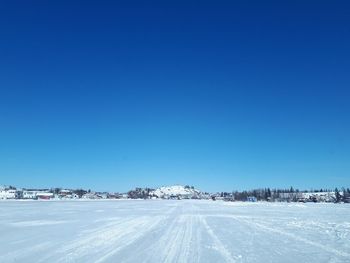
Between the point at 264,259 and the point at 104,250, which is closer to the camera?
the point at 264,259

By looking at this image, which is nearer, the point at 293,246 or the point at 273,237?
the point at 293,246

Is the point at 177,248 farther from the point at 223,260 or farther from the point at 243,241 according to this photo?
the point at 243,241

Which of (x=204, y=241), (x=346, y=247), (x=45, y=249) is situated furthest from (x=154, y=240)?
(x=346, y=247)

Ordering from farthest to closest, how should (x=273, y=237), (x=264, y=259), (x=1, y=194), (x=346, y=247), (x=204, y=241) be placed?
1. (x=1, y=194)
2. (x=273, y=237)
3. (x=204, y=241)
4. (x=346, y=247)
5. (x=264, y=259)

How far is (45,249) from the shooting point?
37.4 feet

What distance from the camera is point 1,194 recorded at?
513 feet

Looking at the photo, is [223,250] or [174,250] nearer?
[174,250]

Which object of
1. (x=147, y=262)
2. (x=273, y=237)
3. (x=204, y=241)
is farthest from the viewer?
(x=273, y=237)

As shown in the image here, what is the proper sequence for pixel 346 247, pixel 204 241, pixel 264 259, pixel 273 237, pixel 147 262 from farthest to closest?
pixel 273 237 < pixel 204 241 < pixel 346 247 < pixel 264 259 < pixel 147 262

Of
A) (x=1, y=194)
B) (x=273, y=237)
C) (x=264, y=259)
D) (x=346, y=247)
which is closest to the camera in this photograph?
(x=264, y=259)

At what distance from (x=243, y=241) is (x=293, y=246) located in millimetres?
1825

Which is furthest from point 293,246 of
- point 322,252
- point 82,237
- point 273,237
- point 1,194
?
point 1,194

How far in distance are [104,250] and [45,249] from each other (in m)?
1.68

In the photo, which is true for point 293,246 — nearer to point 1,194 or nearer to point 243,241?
point 243,241
